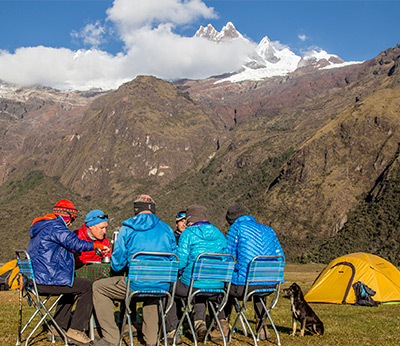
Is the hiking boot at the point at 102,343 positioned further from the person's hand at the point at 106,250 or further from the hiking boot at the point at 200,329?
the person's hand at the point at 106,250

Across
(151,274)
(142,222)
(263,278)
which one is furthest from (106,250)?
(263,278)

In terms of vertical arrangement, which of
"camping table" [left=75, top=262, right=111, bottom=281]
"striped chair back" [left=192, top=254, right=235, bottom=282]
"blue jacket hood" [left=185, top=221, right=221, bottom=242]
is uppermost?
"blue jacket hood" [left=185, top=221, right=221, bottom=242]

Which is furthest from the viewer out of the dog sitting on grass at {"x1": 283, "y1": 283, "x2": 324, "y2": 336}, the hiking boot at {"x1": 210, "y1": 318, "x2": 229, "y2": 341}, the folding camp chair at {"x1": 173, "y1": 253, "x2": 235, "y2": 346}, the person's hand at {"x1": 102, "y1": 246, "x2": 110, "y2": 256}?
the dog sitting on grass at {"x1": 283, "y1": 283, "x2": 324, "y2": 336}

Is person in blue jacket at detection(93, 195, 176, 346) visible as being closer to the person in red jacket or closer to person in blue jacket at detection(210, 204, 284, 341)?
the person in red jacket

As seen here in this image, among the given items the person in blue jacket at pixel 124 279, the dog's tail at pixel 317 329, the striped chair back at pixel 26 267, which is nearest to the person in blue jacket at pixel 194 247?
the person in blue jacket at pixel 124 279

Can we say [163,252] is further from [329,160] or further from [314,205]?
[329,160]

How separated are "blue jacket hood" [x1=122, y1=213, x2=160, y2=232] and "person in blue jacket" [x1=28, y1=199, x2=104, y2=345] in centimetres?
88

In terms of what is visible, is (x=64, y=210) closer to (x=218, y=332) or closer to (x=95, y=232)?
(x=95, y=232)

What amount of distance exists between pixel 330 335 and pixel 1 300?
11.8 meters

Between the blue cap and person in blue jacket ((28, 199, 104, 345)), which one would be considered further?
the blue cap

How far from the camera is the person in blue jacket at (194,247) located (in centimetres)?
734

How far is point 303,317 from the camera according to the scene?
8633 millimetres

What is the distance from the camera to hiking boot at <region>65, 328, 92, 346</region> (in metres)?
7.06

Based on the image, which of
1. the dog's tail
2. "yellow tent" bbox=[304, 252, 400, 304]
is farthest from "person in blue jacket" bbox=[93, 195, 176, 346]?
"yellow tent" bbox=[304, 252, 400, 304]
